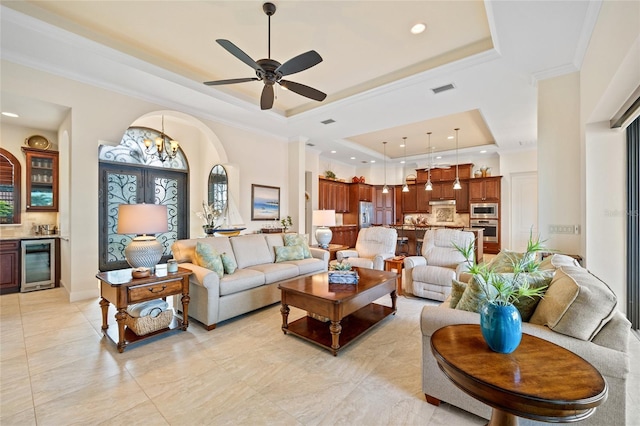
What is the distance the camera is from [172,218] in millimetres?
6398

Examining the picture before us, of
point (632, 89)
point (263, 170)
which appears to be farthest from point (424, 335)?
point (263, 170)

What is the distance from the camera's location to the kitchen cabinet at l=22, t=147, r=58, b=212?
182 inches


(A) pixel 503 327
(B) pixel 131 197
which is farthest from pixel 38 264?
(A) pixel 503 327

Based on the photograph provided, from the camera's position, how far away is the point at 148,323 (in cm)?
273

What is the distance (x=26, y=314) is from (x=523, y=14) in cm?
637

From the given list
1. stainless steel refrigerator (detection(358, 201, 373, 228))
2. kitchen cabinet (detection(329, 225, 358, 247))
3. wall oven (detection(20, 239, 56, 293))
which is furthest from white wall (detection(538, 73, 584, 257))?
wall oven (detection(20, 239, 56, 293))

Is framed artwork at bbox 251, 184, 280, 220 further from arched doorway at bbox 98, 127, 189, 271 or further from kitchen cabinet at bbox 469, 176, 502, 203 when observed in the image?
kitchen cabinet at bbox 469, 176, 502, 203

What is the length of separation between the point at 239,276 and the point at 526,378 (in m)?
2.90

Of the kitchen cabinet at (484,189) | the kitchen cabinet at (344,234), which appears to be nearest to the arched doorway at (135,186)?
the kitchen cabinet at (344,234)

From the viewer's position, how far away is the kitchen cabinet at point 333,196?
8.33 meters

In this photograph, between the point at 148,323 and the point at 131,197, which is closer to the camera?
the point at 148,323

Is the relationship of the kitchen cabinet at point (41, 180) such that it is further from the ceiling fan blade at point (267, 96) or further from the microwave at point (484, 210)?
the microwave at point (484, 210)

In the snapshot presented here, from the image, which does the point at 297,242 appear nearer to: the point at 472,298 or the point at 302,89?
the point at 302,89

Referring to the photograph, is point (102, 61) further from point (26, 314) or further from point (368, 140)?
point (368, 140)
